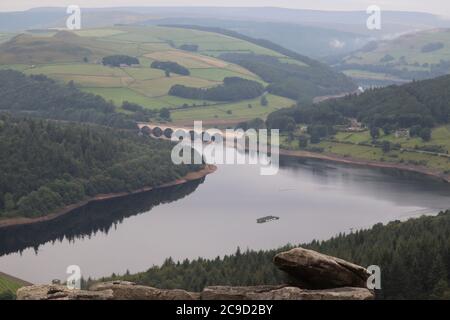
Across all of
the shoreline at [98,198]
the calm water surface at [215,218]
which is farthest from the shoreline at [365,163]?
the shoreline at [98,198]

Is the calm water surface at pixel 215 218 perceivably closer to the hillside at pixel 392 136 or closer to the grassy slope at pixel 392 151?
the grassy slope at pixel 392 151

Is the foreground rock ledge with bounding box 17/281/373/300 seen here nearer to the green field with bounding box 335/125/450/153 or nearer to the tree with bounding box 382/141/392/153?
the green field with bounding box 335/125/450/153

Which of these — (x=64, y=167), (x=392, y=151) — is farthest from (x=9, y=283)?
(x=392, y=151)

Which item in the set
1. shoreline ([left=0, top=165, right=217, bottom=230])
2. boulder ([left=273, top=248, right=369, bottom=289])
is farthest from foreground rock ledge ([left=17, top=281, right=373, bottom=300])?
shoreline ([left=0, top=165, right=217, bottom=230])

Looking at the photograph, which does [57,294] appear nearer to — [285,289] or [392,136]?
[285,289]

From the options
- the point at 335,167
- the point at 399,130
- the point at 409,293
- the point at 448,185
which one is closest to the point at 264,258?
the point at 409,293
